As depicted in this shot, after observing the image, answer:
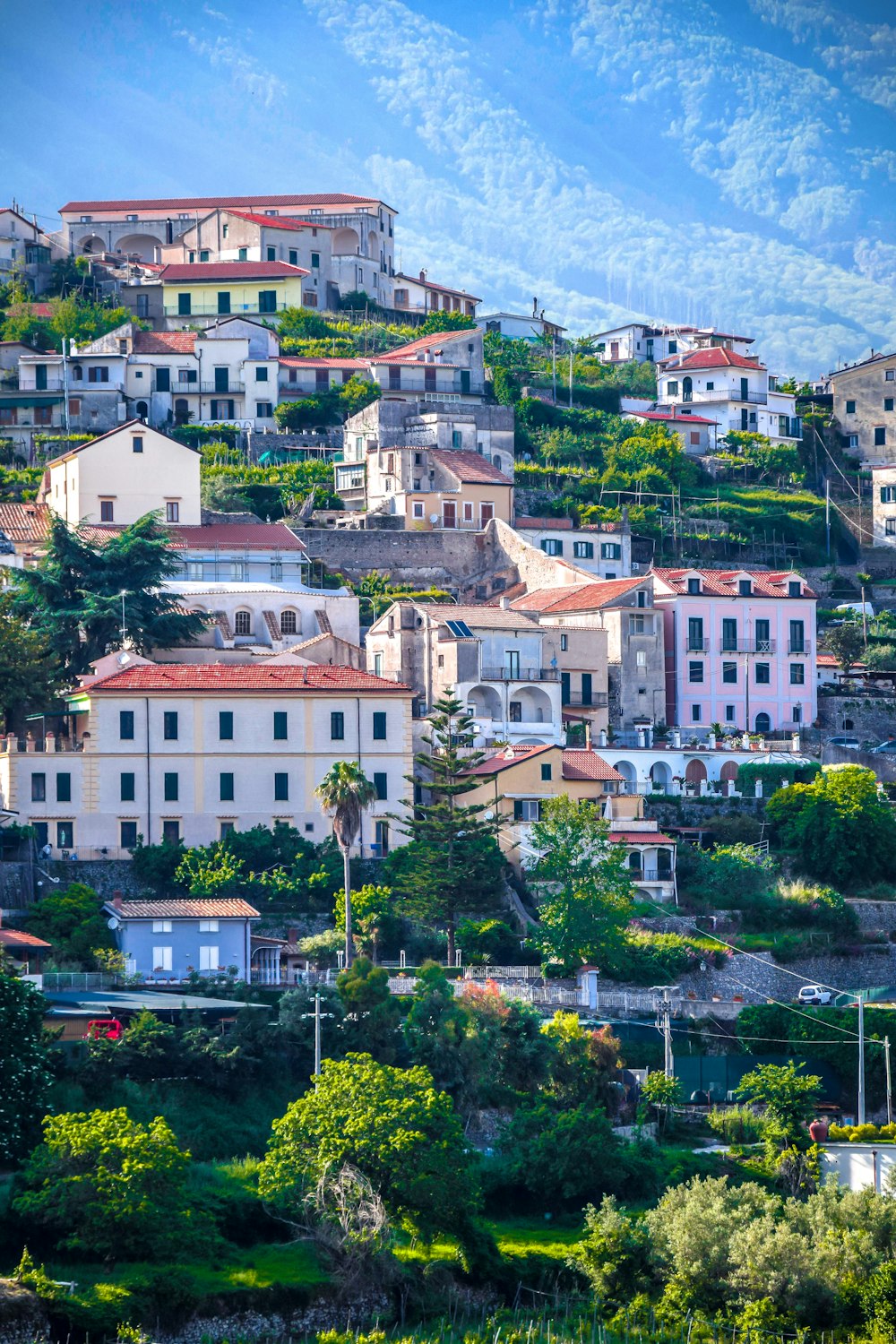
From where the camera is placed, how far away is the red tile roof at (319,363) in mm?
106312

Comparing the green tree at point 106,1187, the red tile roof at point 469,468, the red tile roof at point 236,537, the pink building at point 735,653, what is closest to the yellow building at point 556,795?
the pink building at point 735,653

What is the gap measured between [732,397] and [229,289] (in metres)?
23.8

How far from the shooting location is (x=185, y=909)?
63312mm

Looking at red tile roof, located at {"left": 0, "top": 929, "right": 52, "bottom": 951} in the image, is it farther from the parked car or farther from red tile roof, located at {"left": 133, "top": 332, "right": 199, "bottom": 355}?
red tile roof, located at {"left": 133, "top": 332, "right": 199, "bottom": 355}

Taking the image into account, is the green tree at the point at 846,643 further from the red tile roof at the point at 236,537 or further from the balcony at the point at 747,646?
the red tile roof at the point at 236,537

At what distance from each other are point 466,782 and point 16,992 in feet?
64.2

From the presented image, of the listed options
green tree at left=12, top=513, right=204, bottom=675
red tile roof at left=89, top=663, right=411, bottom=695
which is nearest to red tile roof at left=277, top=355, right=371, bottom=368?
green tree at left=12, top=513, right=204, bottom=675

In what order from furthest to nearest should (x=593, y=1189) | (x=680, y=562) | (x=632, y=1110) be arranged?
(x=680, y=562)
(x=632, y=1110)
(x=593, y=1189)

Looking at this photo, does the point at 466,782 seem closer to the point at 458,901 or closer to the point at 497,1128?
the point at 458,901

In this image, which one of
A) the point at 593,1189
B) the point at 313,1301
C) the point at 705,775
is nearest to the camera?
the point at 313,1301

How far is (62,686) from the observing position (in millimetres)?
73312

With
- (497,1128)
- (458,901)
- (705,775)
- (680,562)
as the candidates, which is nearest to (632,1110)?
(497,1128)

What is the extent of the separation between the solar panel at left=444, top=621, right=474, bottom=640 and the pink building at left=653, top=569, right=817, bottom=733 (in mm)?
9478

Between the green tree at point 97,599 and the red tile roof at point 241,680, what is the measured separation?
4010mm
